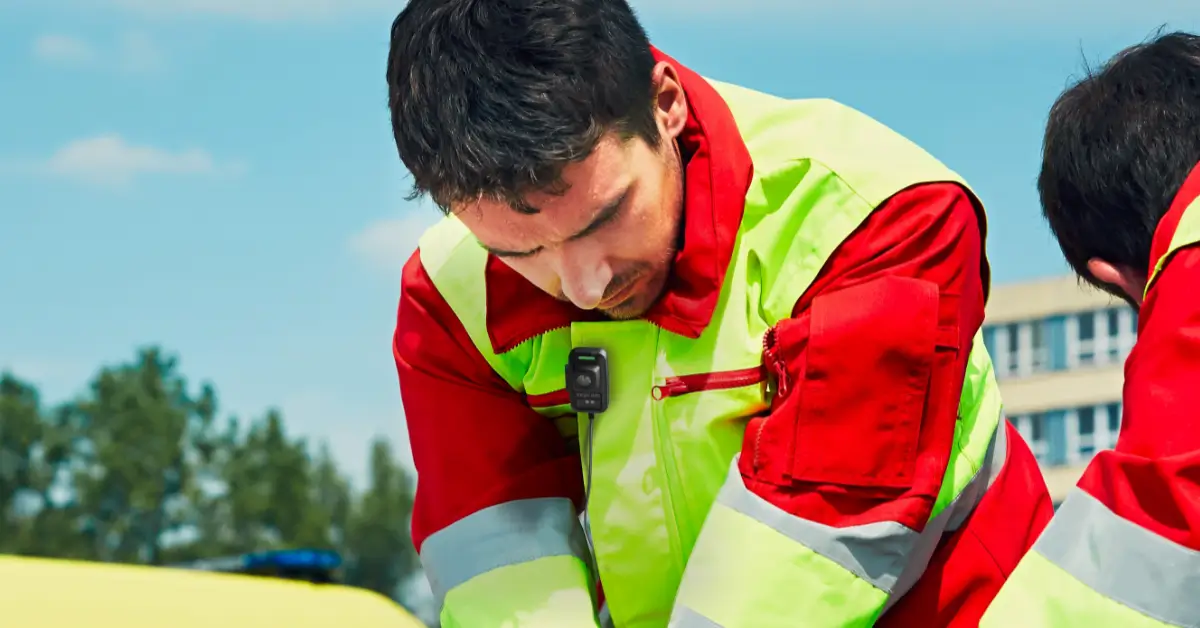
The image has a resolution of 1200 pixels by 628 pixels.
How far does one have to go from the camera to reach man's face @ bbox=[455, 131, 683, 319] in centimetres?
234

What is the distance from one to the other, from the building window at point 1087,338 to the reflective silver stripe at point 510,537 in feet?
163

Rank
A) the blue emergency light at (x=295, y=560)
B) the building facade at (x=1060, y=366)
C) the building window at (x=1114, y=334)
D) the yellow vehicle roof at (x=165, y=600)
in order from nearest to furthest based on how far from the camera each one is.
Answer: the yellow vehicle roof at (x=165, y=600), the blue emergency light at (x=295, y=560), the building facade at (x=1060, y=366), the building window at (x=1114, y=334)

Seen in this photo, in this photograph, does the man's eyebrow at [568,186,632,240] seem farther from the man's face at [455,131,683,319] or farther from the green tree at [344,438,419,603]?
the green tree at [344,438,419,603]

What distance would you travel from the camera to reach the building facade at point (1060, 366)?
49.1 m

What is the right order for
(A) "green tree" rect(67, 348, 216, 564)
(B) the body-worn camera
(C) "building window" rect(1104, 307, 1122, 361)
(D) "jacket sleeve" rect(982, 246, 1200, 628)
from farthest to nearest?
(A) "green tree" rect(67, 348, 216, 564)
(C) "building window" rect(1104, 307, 1122, 361)
(B) the body-worn camera
(D) "jacket sleeve" rect(982, 246, 1200, 628)

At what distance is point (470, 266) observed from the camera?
2.68 metres

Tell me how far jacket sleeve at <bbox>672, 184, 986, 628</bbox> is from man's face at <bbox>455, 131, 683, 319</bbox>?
23cm

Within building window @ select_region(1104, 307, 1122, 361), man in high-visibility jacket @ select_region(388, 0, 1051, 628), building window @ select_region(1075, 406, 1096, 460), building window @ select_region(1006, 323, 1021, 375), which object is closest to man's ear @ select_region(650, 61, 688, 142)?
man in high-visibility jacket @ select_region(388, 0, 1051, 628)

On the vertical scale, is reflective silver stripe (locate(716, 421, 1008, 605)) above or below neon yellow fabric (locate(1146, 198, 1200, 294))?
below

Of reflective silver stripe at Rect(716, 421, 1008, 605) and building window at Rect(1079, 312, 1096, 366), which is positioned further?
building window at Rect(1079, 312, 1096, 366)

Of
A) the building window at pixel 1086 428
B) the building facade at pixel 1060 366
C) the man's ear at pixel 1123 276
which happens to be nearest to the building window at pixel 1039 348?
the building facade at pixel 1060 366

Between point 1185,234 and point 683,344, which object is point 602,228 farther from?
point 1185,234

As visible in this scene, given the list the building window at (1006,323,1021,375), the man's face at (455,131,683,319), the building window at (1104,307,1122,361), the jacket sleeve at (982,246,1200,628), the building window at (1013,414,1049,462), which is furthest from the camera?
the building window at (1006,323,1021,375)

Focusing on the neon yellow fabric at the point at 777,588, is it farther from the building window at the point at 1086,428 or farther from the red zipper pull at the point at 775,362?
the building window at the point at 1086,428
